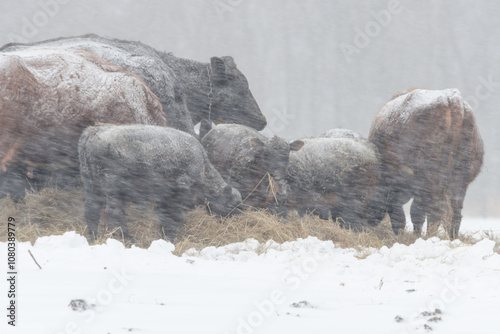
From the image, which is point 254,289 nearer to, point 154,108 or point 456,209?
point 154,108

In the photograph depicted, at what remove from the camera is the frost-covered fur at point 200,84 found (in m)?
9.52

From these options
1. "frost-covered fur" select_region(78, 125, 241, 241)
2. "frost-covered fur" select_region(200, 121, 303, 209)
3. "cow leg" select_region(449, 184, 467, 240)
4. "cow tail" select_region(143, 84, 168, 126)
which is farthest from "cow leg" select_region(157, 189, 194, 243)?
"cow leg" select_region(449, 184, 467, 240)

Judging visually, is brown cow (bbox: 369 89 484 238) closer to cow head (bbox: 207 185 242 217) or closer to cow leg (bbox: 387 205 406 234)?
cow leg (bbox: 387 205 406 234)

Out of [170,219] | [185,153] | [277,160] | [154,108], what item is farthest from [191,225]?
[154,108]

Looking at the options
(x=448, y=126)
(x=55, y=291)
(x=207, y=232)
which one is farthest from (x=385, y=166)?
(x=55, y=291)

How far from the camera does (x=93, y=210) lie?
6.49 meters

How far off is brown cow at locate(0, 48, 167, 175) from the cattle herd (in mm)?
13

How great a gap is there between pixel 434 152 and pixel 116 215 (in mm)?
4146

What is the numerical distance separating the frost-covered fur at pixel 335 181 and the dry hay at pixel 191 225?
38cm

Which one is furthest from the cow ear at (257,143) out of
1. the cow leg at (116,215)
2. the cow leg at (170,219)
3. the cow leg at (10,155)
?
the cow leg at (10,155)

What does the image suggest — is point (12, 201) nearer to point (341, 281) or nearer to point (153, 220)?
point (153, 220)

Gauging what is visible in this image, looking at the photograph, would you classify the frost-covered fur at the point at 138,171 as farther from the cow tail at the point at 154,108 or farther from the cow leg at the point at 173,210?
the cow tail at the point at 154,108

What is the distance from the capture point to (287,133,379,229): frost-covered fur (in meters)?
8.33

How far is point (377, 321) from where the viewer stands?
12.0ft
